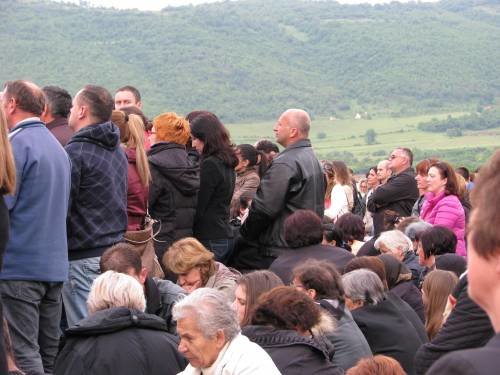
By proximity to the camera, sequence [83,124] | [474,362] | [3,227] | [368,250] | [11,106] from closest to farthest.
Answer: [474,362] < [3,227] < [11,106] < [83,124] < [368,250]

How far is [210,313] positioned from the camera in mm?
4996

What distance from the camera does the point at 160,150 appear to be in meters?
7.78

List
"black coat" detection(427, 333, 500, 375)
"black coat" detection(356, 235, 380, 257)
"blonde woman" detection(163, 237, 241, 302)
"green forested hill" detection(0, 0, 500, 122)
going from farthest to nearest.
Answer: "green forested hill" detection(0, 0, 500, 122) < "black coat" detection(356, 235, 380, 257) < "blonde woman" detection(163, 237, 241, 302) < "black coat" detection(427, 333, 500, 375)

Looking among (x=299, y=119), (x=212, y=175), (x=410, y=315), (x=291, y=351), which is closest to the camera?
(x=291, y=351)

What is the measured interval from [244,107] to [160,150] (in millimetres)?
60855

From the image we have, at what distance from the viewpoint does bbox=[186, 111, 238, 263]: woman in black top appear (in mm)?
8203

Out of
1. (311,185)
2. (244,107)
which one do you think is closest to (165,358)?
(311,185)

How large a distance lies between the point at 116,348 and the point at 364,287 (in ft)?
7.13

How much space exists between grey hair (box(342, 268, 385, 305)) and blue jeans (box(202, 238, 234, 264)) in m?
1.83

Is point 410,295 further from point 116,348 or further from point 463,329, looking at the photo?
point 463,329

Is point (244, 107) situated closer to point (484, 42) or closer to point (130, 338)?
point (484, 42)

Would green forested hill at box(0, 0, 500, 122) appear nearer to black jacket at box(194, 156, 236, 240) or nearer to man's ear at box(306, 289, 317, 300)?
black jacket at box(194, 156, 236, 240)

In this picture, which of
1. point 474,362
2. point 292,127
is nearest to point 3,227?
point 474,362

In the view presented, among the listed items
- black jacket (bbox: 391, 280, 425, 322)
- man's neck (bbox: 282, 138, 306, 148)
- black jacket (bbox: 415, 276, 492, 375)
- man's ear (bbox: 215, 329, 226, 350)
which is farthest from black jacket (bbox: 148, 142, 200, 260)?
black jacket (bbox: 415, 276, 492, 375)
